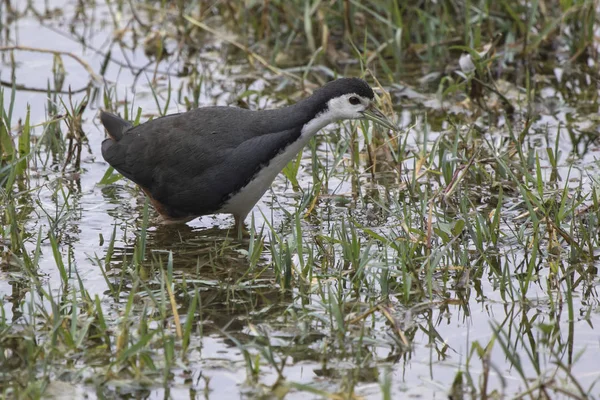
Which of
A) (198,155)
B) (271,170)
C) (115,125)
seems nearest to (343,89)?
(271,170)

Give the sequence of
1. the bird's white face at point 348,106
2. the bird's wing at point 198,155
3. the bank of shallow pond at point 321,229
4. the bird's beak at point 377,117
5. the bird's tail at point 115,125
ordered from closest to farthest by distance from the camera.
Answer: the bank of shallow pond at point 321,229 < the bird's wing at point 198,155 < the bird's white face at point 348,106 < the bird's beak at point 377,117 < the bird's tail at point 115,125

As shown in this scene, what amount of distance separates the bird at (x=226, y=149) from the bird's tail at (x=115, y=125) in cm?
22

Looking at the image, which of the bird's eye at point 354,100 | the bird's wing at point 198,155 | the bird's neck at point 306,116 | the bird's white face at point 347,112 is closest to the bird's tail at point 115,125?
the bird's wing at point 198,155

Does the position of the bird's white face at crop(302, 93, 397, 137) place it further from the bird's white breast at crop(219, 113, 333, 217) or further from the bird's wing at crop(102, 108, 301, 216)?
the bird's wing at crop(102, 108, 301, 216)

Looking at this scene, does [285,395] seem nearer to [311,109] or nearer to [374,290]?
[374,290]

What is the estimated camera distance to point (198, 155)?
5.48m

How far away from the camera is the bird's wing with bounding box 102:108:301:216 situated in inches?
210

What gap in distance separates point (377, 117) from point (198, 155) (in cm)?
103

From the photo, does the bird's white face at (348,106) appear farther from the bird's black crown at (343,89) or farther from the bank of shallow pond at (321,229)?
the bank of shallow pond at (321,229)

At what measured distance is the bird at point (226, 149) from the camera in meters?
5.34

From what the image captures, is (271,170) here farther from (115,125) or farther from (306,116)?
(115,125)

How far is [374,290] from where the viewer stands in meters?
4.64

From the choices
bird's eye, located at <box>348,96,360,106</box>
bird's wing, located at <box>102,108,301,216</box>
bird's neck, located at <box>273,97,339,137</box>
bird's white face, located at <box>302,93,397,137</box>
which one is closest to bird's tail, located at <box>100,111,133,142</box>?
bird's wing, located at <box>102,108,301,216</box>

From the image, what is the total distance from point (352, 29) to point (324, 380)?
464cm
